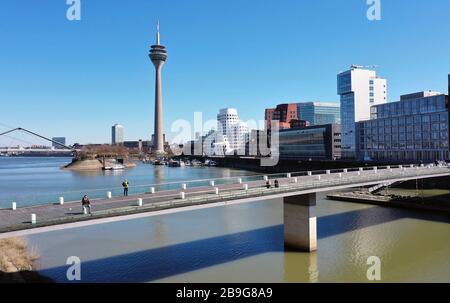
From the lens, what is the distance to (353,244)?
2795 centimetres

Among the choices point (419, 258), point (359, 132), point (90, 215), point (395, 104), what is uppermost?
point (395, 104)

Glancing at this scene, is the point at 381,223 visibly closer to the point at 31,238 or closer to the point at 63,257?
the point at 63,257

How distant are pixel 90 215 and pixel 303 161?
316ft

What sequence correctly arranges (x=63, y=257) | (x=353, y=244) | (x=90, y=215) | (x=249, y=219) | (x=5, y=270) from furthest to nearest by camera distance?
(x=249, y=219), (x=353, y=244), (x=63, y=257), (x=5, y=270), (x=90, y=215)

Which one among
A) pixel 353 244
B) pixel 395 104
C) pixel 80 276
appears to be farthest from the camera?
pixel 395 104

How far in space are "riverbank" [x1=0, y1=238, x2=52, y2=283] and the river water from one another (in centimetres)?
91

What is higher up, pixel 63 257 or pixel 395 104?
pixel 395 104

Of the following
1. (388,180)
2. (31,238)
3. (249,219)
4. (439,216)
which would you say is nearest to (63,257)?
(31,238)

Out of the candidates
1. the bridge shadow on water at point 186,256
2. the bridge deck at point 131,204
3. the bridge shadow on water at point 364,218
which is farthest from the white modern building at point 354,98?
the bridge deck at point 131,204

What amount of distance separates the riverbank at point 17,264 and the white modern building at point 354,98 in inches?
4003

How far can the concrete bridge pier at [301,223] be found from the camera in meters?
26.0

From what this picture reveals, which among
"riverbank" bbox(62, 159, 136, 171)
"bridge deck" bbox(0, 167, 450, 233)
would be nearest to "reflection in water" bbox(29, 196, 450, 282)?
"bridge deck" bbox(0, 167, 450, 233)

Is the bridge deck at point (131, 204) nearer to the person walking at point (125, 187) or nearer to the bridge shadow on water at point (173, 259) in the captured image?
the person walking at point (125, 187)

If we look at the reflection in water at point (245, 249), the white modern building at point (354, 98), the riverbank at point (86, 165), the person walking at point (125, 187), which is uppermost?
the white modern building at point (354, 98)
